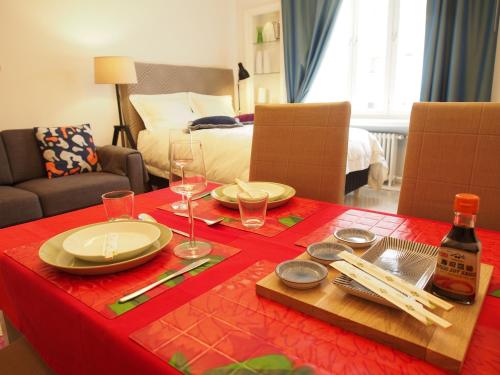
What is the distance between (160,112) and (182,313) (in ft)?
11.3

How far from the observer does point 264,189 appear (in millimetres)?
1252

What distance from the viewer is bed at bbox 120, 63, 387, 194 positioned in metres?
2.83

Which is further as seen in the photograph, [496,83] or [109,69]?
[496,83]

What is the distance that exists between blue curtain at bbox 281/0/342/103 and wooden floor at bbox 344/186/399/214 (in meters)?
1.53

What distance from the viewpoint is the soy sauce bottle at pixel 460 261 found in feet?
1.79

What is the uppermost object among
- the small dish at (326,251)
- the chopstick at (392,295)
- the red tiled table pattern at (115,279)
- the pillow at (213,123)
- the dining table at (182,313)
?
the pillow at (213,123)

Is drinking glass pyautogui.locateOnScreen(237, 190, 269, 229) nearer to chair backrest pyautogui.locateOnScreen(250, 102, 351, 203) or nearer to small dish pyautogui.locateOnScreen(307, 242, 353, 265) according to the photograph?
small dish pyautogui.locateOnScreen(307, 242, 353, 265)

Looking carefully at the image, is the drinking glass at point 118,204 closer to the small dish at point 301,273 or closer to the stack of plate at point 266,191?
the stack of plate at point 266,191

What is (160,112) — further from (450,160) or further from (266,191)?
(450,160)

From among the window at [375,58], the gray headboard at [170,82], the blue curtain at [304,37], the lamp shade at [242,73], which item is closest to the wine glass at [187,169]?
the gray headboard at [170,82]

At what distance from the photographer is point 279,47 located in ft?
15.9

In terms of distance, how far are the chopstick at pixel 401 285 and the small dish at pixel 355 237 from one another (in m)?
0.14

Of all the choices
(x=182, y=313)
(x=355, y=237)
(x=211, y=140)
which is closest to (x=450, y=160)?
(x=355, y=237)

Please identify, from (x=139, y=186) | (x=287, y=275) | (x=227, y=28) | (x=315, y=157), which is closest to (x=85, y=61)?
(x=139, y=186)
